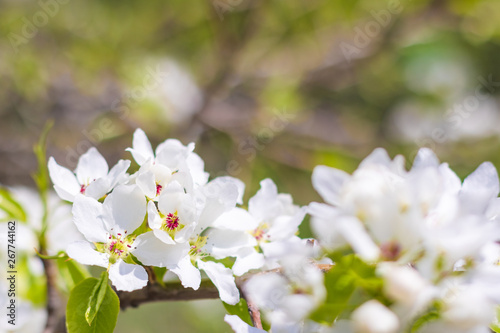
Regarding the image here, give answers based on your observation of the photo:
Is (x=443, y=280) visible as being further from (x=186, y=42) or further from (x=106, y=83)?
(x=186, y=42)

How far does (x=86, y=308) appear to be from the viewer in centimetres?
67

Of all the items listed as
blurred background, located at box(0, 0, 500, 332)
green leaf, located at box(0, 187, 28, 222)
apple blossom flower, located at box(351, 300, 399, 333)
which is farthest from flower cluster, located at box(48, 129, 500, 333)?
blurred background, located at box(0, 0, 500, 332)

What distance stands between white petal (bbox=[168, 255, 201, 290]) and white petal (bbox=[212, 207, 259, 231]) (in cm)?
7

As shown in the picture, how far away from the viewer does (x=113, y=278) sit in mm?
647

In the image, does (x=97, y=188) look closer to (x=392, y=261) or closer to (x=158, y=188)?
(x=158, y=188)

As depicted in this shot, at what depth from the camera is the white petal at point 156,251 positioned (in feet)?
2.17

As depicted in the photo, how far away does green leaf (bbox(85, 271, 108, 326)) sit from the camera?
2.13 ft

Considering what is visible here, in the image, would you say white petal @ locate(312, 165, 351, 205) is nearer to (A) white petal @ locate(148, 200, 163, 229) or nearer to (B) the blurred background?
(A) white petal @ locate(148, 200, 163, 229)

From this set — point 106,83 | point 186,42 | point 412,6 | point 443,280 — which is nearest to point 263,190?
point 443,280

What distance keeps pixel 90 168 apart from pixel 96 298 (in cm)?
21

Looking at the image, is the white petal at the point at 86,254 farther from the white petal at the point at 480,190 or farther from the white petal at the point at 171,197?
the white petal at the point at 480,190

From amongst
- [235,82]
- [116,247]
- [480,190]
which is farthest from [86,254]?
[235,82]

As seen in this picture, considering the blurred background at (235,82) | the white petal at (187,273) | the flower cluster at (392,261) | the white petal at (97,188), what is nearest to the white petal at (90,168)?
the white petal at (97,188)

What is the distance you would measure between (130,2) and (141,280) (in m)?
2.32
